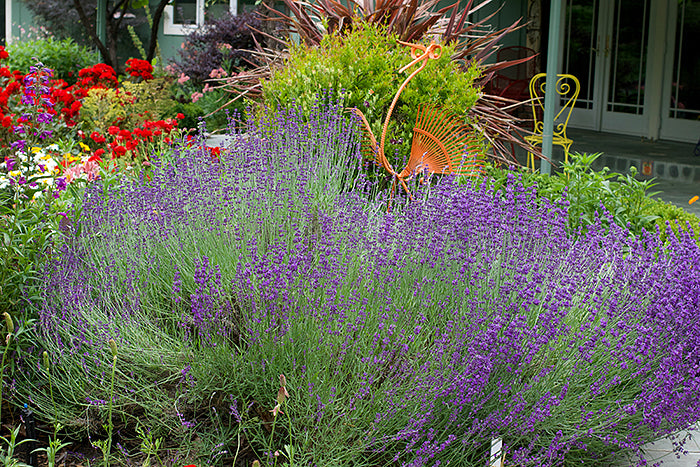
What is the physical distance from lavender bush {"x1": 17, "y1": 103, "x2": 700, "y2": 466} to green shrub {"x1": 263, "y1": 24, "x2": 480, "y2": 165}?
1.81m

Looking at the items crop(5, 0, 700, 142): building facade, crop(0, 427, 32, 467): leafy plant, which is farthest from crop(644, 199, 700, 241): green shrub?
crop(5, 0, 700, 142): building facade

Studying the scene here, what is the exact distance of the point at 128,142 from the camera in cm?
439

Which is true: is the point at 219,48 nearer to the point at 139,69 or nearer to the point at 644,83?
the point at 139,69

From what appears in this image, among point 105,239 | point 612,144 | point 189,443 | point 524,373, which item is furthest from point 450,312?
point 612,144

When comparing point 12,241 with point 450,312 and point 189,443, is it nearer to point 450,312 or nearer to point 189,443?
Answer: point 189,443

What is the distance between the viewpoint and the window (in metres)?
13.5

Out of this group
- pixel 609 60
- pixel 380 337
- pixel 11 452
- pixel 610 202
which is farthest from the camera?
pixel 609 60

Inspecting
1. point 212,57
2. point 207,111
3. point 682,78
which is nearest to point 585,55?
point 682,78

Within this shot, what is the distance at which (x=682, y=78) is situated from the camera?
33.3ft

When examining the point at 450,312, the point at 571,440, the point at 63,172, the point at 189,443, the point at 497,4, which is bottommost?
the point at 189,443

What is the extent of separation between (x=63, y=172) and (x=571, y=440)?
2871 mm

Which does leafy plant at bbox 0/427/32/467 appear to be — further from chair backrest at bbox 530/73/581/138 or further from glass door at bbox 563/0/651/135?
glass door at bbox 563/0/651/135

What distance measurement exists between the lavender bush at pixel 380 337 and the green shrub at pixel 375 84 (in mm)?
1805

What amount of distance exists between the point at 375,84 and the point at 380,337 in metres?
2.61
